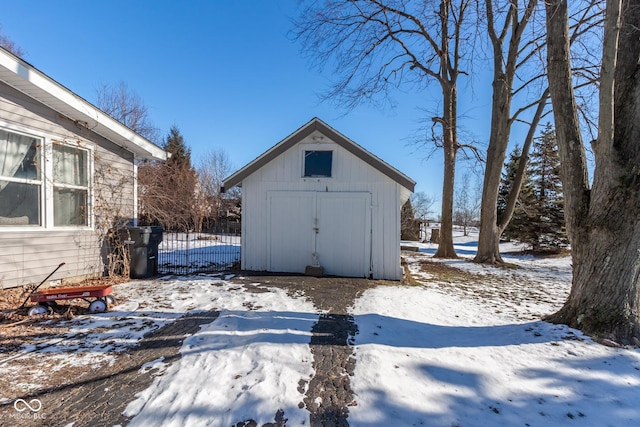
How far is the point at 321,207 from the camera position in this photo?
737 cm

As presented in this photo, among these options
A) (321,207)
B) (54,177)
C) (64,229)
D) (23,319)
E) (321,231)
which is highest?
(54,177)

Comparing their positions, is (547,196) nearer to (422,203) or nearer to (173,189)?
(422,203)

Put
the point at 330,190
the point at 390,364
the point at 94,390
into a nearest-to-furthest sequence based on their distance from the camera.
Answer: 1. the point at 94,390
2. the point at 390,364
3. the point at 330,190

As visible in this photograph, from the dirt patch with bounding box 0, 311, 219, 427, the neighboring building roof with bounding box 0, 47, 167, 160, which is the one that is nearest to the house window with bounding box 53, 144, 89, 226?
the neighboring building roof with bounding box 0, 47, 167, 160

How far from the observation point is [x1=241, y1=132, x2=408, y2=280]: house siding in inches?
277

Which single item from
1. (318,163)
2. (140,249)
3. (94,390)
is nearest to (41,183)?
(140,249)

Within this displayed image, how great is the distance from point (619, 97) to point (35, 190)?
9.33 meters

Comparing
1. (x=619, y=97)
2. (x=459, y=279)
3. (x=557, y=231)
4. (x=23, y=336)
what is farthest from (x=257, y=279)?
(x=557, y=231)

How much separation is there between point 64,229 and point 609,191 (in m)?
8.81

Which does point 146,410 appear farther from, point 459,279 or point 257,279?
point 459,279

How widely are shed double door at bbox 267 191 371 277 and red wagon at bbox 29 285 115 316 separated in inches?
151

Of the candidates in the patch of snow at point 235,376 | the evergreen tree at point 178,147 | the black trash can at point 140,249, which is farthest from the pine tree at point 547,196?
the evergreen tree at point 178,147

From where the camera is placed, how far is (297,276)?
7.11m

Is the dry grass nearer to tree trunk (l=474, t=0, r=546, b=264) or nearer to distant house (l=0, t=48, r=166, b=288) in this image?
distant house (l=0, t=48, r=166, b=288)
